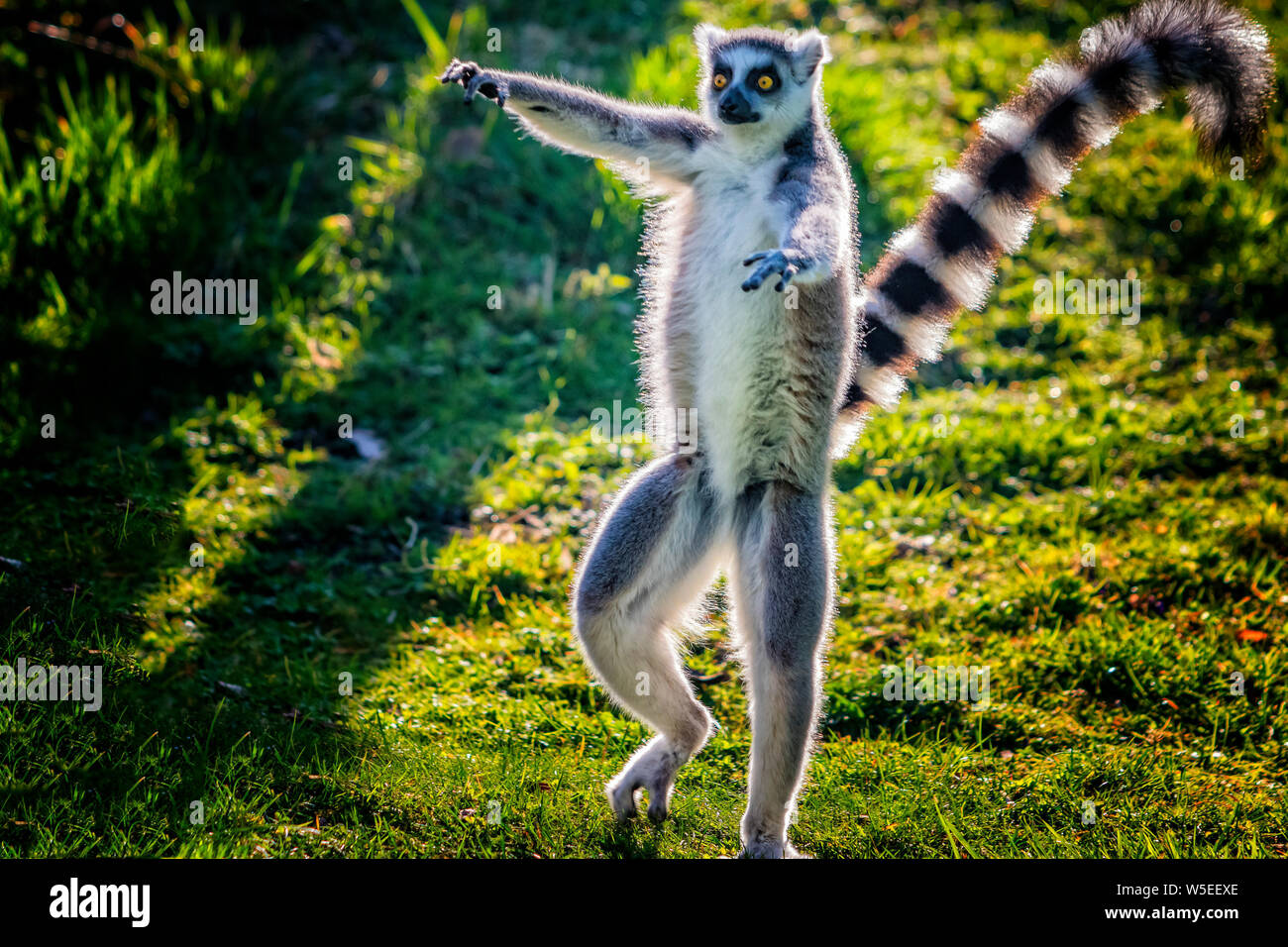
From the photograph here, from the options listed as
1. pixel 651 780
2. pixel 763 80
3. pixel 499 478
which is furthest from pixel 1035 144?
pixel 499 478

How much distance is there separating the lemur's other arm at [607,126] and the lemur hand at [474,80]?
0.35 feet

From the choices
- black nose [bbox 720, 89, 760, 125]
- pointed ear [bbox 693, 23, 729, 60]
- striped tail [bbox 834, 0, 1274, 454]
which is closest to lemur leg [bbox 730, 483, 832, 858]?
striped tail [bbox 834, 0, 1274, 454]

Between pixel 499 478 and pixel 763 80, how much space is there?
2.62m

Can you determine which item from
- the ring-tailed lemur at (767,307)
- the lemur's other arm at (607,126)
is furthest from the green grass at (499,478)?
the lemur's other arm at (607,126)

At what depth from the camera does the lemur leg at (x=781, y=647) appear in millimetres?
3559

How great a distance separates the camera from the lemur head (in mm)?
3906

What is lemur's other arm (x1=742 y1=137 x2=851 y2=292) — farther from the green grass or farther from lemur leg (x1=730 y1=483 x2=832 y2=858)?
the green grass

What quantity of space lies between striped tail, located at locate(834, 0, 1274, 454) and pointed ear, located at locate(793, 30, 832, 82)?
0.72 meters

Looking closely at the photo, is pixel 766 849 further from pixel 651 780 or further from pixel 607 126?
pixel 607 126

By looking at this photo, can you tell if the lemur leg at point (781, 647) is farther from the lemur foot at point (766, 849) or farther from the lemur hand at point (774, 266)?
the lemur hand at point (774, 266)

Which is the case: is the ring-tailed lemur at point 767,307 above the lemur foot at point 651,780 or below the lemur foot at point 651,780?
above

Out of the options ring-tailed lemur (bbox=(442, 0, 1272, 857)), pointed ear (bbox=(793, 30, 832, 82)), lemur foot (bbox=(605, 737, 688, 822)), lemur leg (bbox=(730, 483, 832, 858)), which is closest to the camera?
lemur leg (bbox=(730, 483, 832, 858))

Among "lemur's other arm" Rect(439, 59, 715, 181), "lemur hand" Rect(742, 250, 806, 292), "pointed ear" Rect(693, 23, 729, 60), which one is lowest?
"lemur hand" Rect(742, 250, 806, 292)

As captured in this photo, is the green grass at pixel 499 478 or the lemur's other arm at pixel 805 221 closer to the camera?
the lemur's other arm at pixel 805 221
